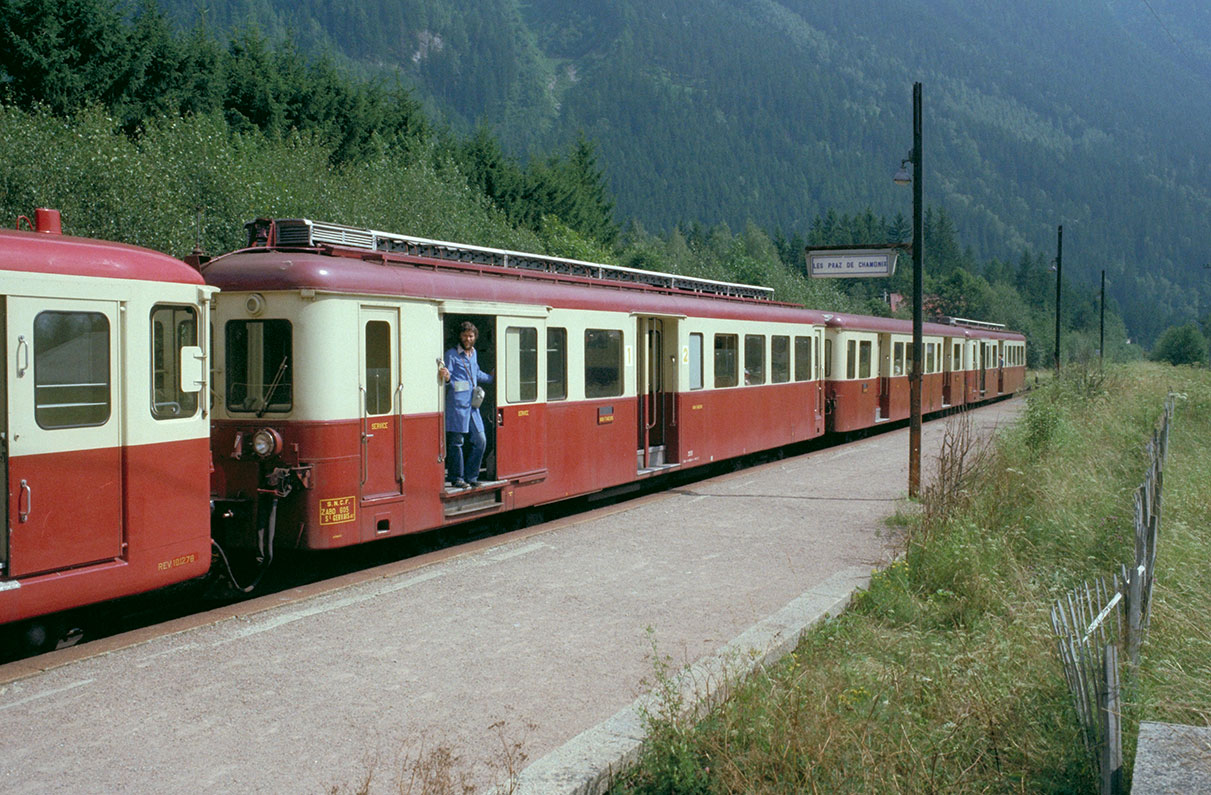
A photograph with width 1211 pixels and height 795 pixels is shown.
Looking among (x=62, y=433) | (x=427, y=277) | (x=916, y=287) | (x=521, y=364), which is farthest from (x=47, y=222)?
(x=916, y=287)

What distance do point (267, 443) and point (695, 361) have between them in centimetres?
787

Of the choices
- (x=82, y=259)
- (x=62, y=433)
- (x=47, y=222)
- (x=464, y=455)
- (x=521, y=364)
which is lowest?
(x=464, y=455)

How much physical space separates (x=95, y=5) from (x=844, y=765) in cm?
3153

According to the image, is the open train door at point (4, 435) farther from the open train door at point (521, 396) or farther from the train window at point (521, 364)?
the train window at point (521, 364)

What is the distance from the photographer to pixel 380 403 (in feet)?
30.3

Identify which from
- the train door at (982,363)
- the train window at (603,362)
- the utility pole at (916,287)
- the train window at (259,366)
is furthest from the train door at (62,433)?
the train door at (982,363)

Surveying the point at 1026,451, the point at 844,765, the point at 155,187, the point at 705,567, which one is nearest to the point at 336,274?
the point at 705,567

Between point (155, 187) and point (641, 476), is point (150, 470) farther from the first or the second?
point (155, 187)

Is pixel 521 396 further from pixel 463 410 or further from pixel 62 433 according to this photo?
pixel 62 433

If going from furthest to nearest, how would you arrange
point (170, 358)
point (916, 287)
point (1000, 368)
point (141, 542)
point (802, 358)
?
point (1000, 368)
point (802, 358)
point (916, 287)
point (170, 358)
point (141, 542)

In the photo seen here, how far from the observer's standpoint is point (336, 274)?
8.79 meters

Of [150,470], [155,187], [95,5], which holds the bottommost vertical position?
[150,470]

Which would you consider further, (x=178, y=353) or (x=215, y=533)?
(x=215, y=533)

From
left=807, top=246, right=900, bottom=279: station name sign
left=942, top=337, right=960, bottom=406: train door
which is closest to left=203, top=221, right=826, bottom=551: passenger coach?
left=807, top=246, right=900, bottom=279: station name sign
